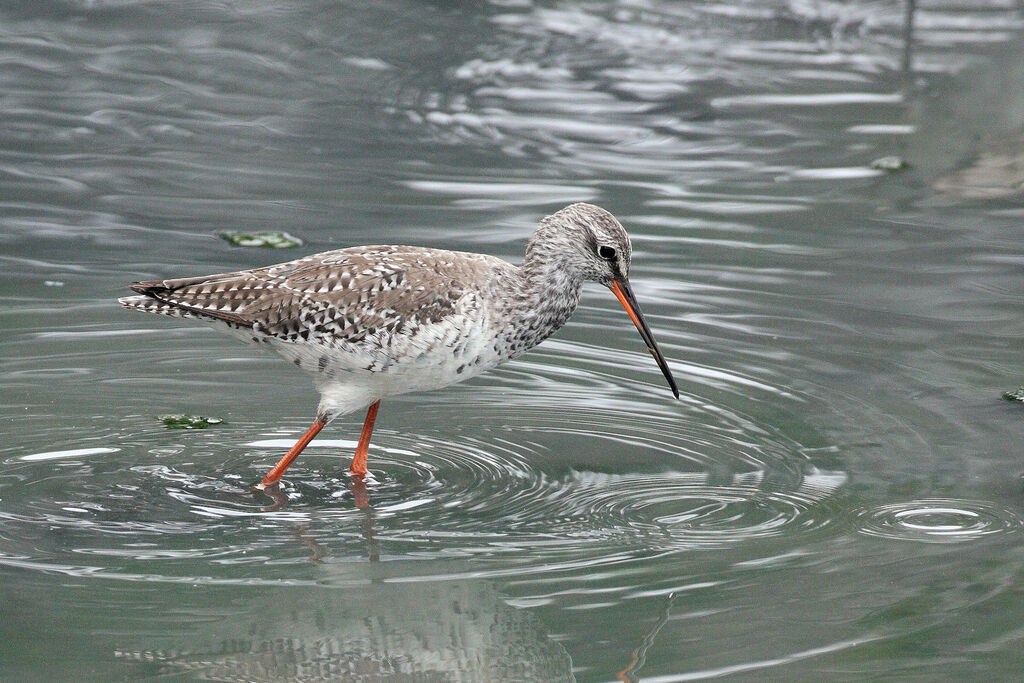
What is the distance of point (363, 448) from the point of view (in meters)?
7.90

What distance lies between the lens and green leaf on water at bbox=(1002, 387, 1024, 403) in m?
8.80

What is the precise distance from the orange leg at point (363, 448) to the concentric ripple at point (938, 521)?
8.60 ft

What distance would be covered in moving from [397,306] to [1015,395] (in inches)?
156

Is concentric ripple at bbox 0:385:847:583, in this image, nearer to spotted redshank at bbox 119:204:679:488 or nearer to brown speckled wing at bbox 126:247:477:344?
spotted redshank at bbox 119:204:679:488

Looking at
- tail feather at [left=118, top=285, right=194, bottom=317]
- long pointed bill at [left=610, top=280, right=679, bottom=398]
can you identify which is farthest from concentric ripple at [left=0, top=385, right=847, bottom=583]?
tail feather at [left=118, top=285, right=194, bottom=317]

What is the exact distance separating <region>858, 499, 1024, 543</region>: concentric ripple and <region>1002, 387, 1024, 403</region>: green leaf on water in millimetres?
1642

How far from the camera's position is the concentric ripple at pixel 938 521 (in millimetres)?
7008

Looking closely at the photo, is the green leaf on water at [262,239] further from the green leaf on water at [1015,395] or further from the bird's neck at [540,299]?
the green leaf on water at [1015,395]

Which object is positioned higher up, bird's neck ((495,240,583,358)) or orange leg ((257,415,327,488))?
bird's neck ((495,240,583,358))

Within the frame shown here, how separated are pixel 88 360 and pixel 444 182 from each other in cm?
476

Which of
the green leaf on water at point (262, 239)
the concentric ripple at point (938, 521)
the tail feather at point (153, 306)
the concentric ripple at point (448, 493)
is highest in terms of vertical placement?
the tail feather at point (153, 306)

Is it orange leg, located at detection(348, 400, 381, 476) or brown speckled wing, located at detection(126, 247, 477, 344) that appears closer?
brown speckled wing, located at detection(126, 247, 477, 344)

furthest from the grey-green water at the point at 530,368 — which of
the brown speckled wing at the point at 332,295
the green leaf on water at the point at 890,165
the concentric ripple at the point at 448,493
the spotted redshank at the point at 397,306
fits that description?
the brown speckled wing at the point at 332,295

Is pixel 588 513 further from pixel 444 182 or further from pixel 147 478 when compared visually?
pixel 444 182
